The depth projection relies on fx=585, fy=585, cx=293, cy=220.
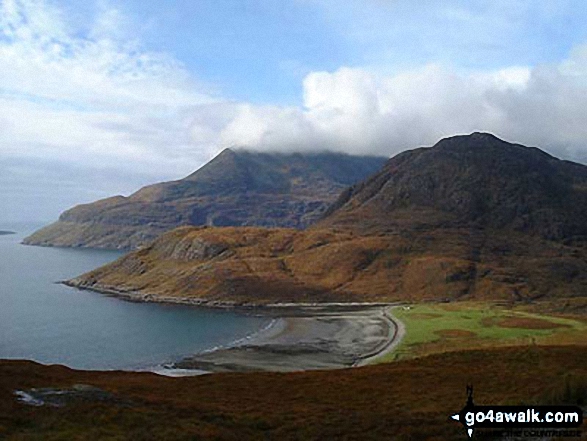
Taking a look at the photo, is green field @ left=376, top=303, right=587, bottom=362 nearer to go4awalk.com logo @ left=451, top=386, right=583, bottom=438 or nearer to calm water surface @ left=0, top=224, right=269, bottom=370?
calm water surface @ left=0, top=224, right=269, bottom=370

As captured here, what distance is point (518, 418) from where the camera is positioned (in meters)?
30.6

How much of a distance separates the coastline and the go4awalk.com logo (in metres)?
72.3

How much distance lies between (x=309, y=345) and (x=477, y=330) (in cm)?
3739

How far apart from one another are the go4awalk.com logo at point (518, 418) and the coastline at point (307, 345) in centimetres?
7226

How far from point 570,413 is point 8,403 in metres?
36.0

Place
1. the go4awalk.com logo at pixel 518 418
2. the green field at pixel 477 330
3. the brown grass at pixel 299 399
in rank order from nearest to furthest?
the go4awalk.com logo at pixel 518 418 → the brown grass at pixel 299 399 → the green field at pixel 477 330

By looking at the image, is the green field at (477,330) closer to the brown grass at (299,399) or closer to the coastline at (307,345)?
the coastline at (307,345)

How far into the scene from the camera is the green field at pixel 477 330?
112312 mm

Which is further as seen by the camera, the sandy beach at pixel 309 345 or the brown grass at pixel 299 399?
the sandy beach at pixel 309 345

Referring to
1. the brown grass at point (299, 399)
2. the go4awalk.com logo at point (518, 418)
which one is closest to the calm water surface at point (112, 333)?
the brown grass at point (299, 399)

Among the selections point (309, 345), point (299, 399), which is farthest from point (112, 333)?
point (299, 399)

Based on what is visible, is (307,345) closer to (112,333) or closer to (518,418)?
(112,333)

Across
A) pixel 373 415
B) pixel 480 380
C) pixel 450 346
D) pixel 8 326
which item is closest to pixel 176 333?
pixel 8 326

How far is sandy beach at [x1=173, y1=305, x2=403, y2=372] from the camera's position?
355ft
